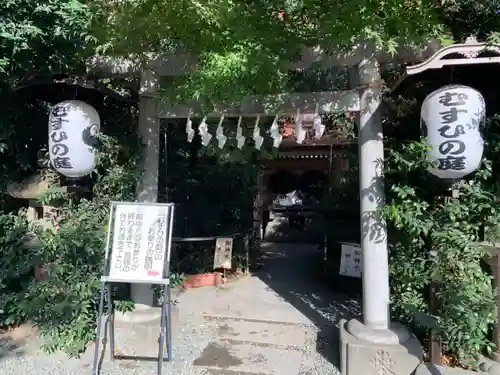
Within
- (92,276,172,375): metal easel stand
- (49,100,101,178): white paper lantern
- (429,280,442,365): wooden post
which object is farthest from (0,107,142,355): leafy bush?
(429,280,442,365): wooden post

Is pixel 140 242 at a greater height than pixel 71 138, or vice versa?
pixel 71 138

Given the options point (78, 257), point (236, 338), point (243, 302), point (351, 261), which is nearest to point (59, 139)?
point (78, 257)

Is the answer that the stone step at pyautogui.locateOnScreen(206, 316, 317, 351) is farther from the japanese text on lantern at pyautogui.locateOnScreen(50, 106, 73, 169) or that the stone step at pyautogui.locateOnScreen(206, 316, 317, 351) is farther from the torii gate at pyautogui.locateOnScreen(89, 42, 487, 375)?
the japanese text on lantern at pyautogui.locateOnScreen(50, 106, 73, 169)

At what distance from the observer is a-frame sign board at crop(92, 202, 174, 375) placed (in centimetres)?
399

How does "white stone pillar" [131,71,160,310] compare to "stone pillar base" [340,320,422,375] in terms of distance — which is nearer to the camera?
"stone pillar base" [340,320,422,375]

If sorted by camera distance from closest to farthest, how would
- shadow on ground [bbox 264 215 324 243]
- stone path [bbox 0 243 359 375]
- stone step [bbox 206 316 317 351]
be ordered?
1. stone path [bbox 0 243 359 375]
2. stone step [bbox 206 316 317 351]
3. shadow on ground [bbox 264 215 324 243]

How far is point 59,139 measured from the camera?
449 centimetres

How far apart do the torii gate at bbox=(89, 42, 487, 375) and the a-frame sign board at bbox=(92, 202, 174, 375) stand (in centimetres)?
125

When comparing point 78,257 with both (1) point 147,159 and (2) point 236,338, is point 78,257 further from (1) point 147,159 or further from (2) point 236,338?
(2) point 236,338

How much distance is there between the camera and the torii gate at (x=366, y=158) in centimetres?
407

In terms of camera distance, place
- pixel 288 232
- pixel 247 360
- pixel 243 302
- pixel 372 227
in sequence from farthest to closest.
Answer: pixel 288 232
pixel 243 302
pixel 247 360
pixel 372 227

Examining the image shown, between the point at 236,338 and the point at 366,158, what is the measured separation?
2.75 m

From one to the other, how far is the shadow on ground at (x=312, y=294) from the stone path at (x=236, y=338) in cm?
1

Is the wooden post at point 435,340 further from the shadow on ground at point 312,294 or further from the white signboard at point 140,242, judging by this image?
the white signboard at point 140,242
